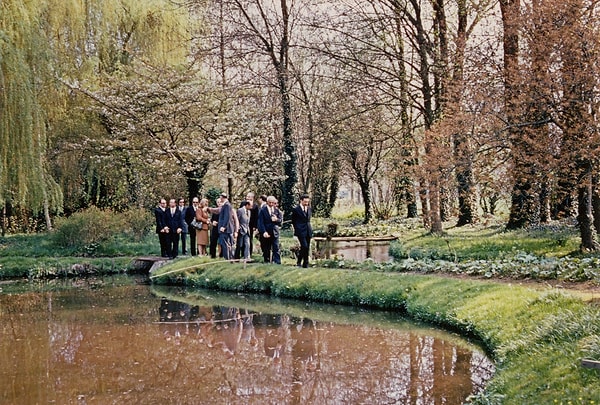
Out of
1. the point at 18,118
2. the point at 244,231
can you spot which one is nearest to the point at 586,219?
the point at 244,231

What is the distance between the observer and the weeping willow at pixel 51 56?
16.5 meters

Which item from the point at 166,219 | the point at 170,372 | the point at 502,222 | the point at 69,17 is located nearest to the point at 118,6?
the point at 69,17

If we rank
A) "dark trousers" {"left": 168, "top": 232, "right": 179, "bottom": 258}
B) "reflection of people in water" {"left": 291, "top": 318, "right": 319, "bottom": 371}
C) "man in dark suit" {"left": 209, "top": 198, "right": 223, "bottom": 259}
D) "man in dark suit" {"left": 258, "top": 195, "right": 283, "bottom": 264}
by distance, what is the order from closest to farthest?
"reflection of people in water" {"left": 291, "top": 318, "right": 319, "bottom": 371} → "man in dark suit" {"left": 258, "top": 195, "right": 283, "bottom": 264} → "man in dark suit" {"left": 209, "top": 198, "right": 223, "bottom": 259} → "dark trousers" {"left": 168, "top": 232, "right": 179, "bottom": 258}

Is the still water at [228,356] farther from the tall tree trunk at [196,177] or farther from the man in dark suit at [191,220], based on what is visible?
the tall tree trunk at [196,177]

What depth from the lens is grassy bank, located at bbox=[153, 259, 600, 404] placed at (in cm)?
566

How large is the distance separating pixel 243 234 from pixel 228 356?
7.29 metres

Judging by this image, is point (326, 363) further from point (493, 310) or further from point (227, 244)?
point (227, 244)

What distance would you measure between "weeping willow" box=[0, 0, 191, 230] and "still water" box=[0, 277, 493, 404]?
537cm

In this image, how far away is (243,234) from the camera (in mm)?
15523

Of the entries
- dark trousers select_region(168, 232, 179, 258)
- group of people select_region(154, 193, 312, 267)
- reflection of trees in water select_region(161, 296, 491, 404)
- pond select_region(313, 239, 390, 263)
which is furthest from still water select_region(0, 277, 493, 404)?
pond select_region(313, 239, 390, 263)

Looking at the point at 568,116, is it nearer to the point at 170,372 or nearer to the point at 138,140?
Result: the point at 170,372

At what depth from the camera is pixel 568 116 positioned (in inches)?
474

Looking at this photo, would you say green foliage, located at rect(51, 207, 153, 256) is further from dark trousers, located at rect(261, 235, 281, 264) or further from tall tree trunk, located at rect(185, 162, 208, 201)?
dark trousers, located at rect(261, 235, 281, 264)

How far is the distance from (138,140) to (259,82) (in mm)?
5254
